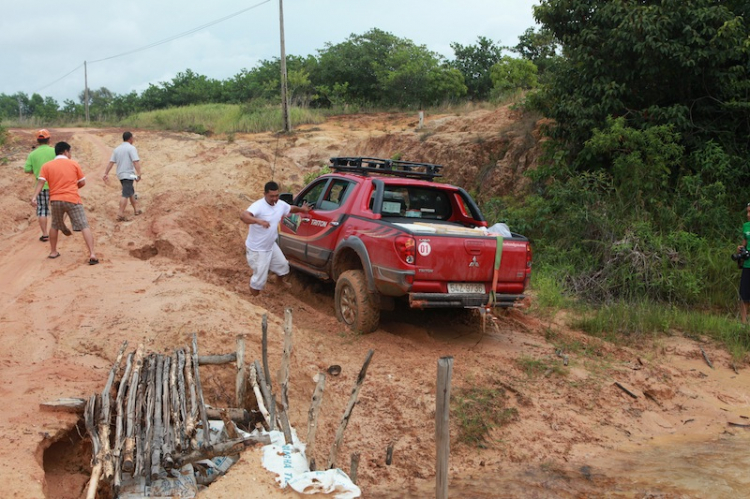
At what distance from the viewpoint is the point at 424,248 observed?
6312 mm

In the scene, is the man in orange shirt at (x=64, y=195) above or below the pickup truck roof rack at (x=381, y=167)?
below

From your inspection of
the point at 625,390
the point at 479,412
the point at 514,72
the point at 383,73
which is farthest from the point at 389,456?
the point at 383,73

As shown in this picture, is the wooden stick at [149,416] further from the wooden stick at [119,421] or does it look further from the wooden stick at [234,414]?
the wooden stick at [234,414]

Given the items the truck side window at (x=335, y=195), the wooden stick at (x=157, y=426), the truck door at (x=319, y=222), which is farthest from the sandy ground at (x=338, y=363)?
the truck side window at (x=335, y=195)

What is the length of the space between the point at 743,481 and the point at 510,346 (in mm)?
2638

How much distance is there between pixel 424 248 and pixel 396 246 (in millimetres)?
275

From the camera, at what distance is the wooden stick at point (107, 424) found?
158 inches

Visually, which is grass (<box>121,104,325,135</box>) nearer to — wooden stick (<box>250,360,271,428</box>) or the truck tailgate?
the truck tailgate

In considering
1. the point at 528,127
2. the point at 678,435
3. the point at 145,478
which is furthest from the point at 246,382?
the point at 528,127

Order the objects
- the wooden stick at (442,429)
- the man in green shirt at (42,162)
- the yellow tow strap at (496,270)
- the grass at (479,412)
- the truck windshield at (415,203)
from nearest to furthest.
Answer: the wooden stick at (442,429), the grass at (479,412), the yellow tow strap at (496,270), the truck windshield at (415,203), the man in green shirt at (42,162)

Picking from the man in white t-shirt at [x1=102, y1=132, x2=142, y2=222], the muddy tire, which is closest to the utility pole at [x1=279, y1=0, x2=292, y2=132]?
the man in white t-shirt at [x1=102, y1=132, x2=142, y2=222]

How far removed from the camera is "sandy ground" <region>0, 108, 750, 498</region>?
4.82 m

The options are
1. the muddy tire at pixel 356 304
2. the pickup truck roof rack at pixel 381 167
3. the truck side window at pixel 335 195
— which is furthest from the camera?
the pickup truck roof rack at pixel 381 167

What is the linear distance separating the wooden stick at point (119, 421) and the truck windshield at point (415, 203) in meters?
3.36
